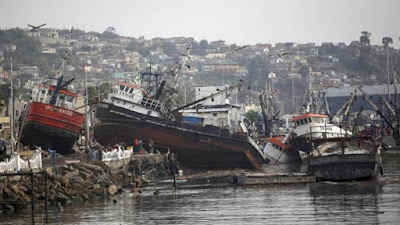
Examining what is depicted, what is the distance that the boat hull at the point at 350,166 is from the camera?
67.4 metres

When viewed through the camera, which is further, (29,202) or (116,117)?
(116,117)

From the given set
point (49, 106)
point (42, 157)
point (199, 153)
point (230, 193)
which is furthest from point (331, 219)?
point (199, 153)

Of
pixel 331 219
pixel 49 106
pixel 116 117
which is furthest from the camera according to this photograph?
pixel 116 117

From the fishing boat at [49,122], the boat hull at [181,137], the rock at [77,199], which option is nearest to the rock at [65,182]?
the rock at [77,199]

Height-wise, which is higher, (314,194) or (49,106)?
(49,106)

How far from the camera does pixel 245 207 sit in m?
56.9

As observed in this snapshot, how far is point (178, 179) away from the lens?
74.8 m

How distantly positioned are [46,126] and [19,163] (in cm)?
1776

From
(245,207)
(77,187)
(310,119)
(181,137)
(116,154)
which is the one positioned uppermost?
(310,119)

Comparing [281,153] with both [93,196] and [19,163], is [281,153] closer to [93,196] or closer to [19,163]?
[93,196]

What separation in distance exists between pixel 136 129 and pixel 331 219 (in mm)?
42491

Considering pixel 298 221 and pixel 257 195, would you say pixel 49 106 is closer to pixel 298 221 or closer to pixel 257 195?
pixel 257 195

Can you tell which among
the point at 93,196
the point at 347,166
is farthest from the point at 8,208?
the point at 347,166

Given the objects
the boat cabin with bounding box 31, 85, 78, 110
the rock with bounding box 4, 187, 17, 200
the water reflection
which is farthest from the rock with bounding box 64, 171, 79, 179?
the boat cabin with bounding box 31, 85, 78, 110
